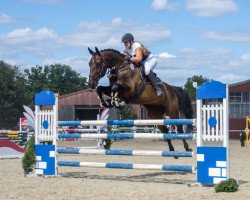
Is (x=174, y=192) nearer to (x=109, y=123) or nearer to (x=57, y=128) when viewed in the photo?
(x=109, y=123)

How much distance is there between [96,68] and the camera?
8.18 m

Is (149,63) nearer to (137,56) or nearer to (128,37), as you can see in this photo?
(137,56)

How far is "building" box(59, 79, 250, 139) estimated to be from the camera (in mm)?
39031

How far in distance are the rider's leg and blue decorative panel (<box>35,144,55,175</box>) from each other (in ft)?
6.85

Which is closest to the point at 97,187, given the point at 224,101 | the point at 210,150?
the point at 210,150

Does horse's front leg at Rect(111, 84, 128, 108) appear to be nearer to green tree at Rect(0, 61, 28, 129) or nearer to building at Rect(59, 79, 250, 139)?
building at Rect(59, 79, 250, 139)

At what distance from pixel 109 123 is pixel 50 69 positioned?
90.2 metres

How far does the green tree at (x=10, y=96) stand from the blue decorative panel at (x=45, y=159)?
4927cm

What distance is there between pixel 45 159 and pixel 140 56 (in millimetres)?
2563

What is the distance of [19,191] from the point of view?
722 centimetres

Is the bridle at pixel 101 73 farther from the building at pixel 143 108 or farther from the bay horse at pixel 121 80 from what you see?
the building at pixel 143 108

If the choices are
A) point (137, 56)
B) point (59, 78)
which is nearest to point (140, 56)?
point (137, 56)

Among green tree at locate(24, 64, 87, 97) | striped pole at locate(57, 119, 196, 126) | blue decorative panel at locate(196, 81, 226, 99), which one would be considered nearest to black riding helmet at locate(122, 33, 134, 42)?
striped pole at locate(57, 119, 196, 126)

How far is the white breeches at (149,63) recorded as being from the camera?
8.48 metres
